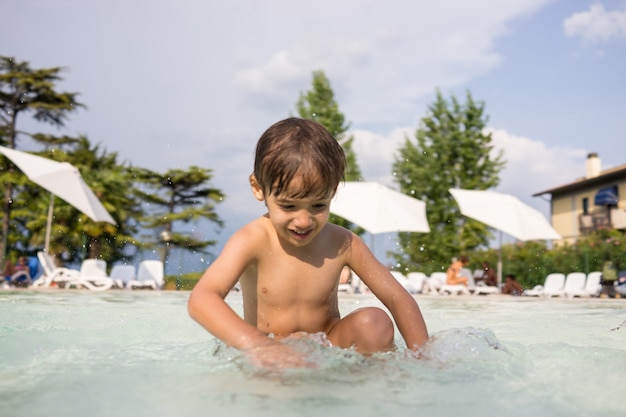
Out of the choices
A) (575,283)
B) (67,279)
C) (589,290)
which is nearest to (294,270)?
(67,279)

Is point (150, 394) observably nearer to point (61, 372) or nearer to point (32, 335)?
point (61, 372)

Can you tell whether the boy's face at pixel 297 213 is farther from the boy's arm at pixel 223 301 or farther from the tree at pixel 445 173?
the tree at pixel 445 173

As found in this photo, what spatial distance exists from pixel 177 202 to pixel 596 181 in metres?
23.2

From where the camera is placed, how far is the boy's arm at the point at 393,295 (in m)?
2.56

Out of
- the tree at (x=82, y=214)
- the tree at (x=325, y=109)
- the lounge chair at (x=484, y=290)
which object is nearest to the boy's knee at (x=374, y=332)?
the lounge chair at (x=484, y=290)

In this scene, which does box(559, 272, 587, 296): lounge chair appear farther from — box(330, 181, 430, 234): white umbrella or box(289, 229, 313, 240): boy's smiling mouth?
box(289, 229, 313, 240): boy's smiling mouth

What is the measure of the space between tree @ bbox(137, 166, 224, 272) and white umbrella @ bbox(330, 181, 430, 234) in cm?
1427

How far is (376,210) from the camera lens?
1531 centimetres

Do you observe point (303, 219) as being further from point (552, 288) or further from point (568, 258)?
point (568, 258)

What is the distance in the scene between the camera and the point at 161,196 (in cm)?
2911

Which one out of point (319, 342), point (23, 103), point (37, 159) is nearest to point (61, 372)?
point (319, 342)

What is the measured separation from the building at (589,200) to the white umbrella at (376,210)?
1748 centimetres

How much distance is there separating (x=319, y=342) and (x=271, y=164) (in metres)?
0.72

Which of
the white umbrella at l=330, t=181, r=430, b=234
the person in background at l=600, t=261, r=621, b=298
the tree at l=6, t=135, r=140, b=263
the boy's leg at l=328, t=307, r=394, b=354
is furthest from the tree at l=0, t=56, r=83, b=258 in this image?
the boy's leg at l=328, t=307, r=394, b=354
